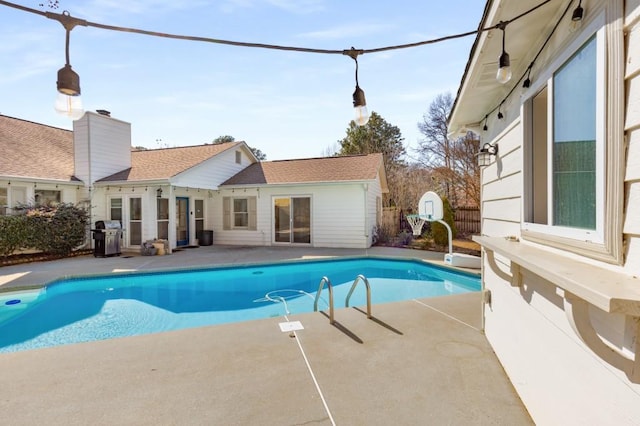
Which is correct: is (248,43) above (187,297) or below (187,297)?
above

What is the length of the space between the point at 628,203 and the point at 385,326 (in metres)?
3.20

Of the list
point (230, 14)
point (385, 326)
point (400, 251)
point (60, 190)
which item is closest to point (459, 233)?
point (400, 251)

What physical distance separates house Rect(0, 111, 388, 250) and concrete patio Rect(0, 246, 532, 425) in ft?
27.9

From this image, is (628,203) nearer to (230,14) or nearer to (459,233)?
(230,14)

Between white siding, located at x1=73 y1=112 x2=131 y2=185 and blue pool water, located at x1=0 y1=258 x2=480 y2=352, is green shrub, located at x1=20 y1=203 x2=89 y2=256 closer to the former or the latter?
white siding, located at x1=73 y1=112 x2=131 y2=185

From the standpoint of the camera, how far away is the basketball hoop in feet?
41.4

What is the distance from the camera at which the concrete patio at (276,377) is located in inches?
97.9

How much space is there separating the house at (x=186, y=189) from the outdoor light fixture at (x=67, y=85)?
9027 mm

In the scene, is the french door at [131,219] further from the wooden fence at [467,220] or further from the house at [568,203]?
the house at [568,203]

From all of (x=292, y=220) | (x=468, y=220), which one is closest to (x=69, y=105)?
(x=292, y=220)

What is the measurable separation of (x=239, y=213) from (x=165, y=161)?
3788mm

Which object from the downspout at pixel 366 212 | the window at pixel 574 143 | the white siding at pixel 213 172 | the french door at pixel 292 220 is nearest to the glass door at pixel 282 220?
the french door at pixel 292 220

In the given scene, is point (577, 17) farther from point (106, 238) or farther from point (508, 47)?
point (106, 238)

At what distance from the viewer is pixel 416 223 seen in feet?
46.5
